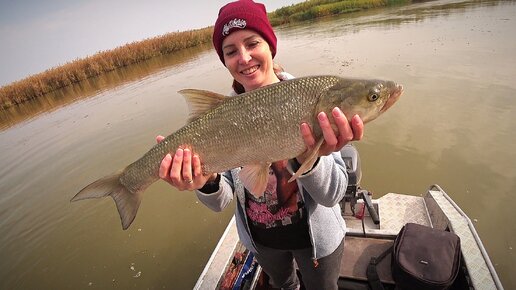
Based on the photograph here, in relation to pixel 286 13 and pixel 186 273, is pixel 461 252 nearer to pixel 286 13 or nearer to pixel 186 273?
pixel 186 273

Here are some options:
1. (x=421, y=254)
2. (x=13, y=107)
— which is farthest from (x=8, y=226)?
(x=13, y=107)

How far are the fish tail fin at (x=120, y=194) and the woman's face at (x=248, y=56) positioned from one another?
1152mm

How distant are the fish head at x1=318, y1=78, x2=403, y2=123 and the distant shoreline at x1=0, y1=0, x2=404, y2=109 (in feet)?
88.8

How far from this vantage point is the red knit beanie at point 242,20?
1985 mm

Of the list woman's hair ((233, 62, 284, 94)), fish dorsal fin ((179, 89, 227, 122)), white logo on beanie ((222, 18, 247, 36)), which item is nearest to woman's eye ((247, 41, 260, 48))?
white logo on beanie ((222, 18, 247, 36))

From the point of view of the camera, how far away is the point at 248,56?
1.97m

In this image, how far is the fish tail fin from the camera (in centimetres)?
210

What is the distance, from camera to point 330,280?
88.8 inches

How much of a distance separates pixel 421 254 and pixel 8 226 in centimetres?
870

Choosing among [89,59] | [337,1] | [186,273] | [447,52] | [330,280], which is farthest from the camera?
[337,1]

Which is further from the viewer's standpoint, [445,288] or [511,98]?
[511,98]

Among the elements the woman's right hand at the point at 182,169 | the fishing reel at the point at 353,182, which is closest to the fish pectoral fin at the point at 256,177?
the woman's right hand at the point at 182,169

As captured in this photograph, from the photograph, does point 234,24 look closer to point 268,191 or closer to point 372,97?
point 372,97

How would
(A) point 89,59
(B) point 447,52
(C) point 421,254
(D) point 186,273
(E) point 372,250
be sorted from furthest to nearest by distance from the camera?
(A) point 89,59, (B) point 447,52, (D) point 186,273, (E) point 372,250, (C) point 421,254
